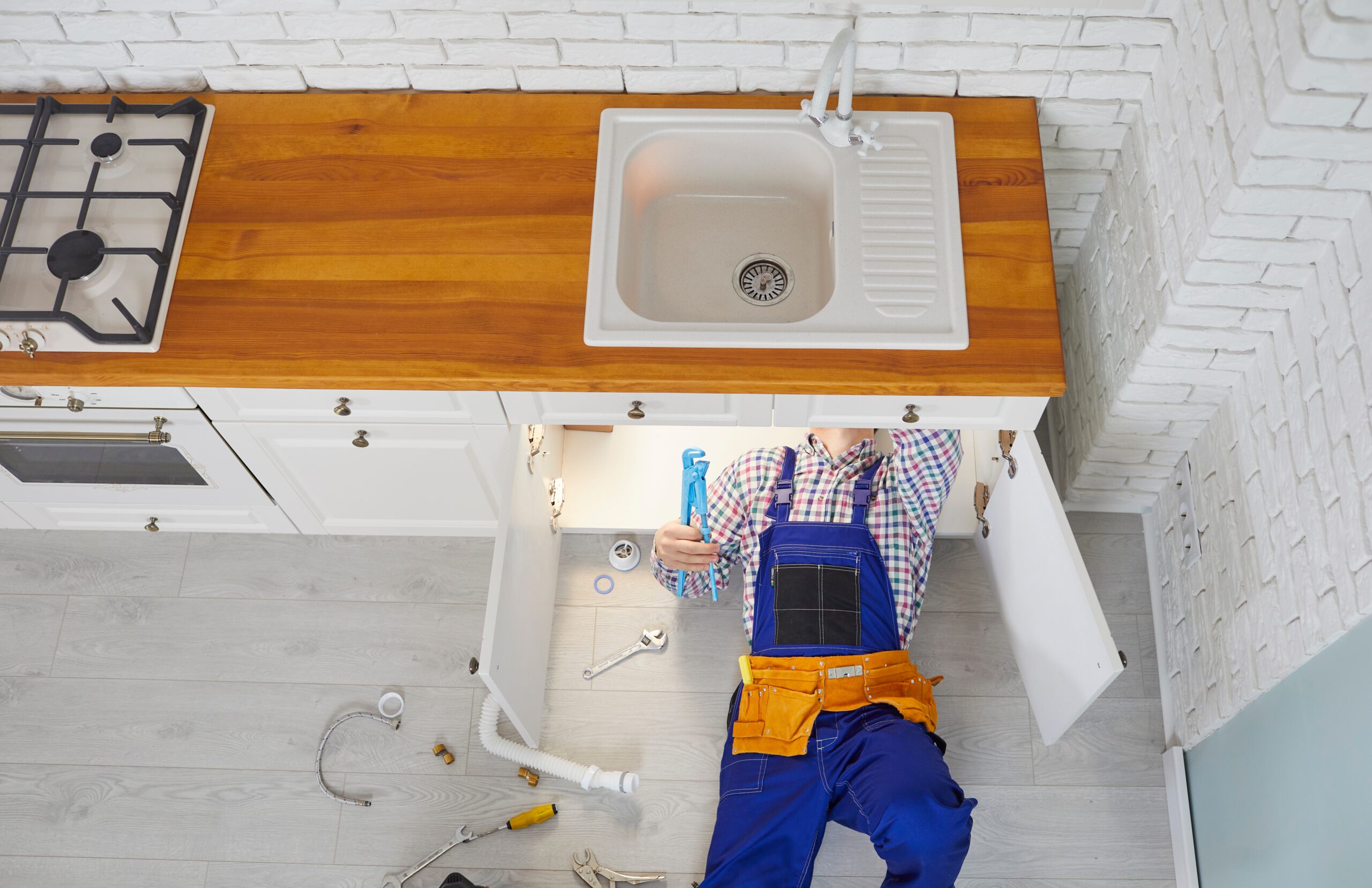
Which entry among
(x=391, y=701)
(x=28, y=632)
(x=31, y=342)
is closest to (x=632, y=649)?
(x=391, y=701)

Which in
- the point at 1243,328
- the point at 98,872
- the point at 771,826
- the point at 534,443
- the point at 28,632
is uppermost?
the point at 1243,328

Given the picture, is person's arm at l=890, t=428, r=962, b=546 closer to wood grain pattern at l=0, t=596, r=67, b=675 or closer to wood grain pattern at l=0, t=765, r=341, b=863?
wood grain pattern at l=0, t=765, r=341, b=863

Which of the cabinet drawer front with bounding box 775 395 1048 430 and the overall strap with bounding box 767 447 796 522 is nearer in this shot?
the cabinet drawer front with bounding box 775 395 1048 430

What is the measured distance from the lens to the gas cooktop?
1.69 metres

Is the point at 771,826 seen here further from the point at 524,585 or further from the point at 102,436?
the point at 102,436

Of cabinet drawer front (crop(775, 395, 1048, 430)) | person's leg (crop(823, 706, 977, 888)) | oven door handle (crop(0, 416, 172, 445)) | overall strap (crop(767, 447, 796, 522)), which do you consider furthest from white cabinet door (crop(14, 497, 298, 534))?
person's leg (crop(823, 706, 977, 888))

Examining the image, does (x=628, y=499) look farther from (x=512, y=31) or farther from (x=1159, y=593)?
(x=1159, y=593)

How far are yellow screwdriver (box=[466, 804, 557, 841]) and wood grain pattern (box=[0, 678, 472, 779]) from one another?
16cm

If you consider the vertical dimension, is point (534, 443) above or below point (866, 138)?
below

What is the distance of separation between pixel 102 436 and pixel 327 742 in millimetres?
829

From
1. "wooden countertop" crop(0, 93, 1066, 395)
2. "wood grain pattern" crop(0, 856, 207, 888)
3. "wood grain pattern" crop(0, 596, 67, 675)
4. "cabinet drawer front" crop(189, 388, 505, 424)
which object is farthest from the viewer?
"wood grain pattern" crop(0, 596, 67, 675)

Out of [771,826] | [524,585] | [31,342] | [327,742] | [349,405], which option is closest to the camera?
[31,342]

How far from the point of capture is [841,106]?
171cm

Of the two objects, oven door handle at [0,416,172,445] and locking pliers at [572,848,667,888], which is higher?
oven door handle at [0,416,172,445]
